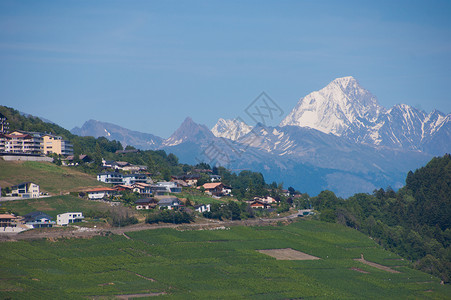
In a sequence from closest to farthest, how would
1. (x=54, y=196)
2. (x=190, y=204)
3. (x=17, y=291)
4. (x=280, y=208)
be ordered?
(x=17, y=291), (x=54, y=196), (x=190, y=204), (x=280, y=208)

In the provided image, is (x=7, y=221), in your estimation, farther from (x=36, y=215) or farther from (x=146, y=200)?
(x=146, y=200)

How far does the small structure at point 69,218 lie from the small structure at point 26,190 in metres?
11.8

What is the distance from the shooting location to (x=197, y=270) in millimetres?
69688

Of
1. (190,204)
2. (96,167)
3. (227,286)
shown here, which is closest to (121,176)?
(96,167)

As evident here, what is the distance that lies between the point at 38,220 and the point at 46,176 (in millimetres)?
22678

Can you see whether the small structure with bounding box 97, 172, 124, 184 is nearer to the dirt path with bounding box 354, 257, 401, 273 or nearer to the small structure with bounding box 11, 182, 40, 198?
the small structure with bounding box 11, 182, 40, 198

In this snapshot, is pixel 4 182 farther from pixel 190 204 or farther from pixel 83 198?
pixel 190 204

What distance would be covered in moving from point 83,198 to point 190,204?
15.8 m

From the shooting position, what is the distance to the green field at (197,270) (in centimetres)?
6181

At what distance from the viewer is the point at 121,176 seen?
115 metres

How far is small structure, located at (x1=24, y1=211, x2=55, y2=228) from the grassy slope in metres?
14.4

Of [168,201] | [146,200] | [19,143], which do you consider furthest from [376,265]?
[19,143]

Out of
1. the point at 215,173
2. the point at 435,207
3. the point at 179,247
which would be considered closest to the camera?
the point at 179,247

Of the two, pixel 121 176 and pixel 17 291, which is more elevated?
pixel 121 176
